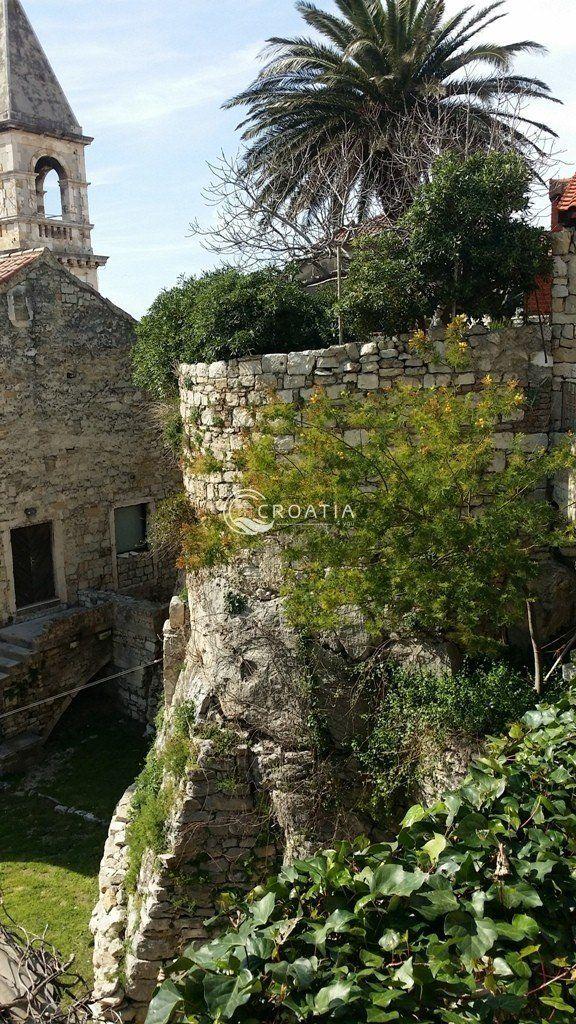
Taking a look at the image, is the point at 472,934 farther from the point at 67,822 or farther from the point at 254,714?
the point at 67,822

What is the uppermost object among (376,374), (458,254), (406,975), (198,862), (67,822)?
(458,254)

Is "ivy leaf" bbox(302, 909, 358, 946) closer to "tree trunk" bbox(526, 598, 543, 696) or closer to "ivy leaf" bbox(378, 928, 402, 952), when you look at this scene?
"ivy leaf" bbox(378, 928, 402, 952)

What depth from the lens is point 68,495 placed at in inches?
658

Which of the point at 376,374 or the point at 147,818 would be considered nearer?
the point at 376,374

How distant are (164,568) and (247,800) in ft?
34.8

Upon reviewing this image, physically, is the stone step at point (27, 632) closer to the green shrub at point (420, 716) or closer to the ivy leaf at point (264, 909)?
the green shrub at point (420, 716)

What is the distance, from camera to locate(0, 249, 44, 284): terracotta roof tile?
50.0ft

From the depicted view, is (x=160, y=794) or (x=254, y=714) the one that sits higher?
(x=254, y=714)

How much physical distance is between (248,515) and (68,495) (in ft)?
26.4

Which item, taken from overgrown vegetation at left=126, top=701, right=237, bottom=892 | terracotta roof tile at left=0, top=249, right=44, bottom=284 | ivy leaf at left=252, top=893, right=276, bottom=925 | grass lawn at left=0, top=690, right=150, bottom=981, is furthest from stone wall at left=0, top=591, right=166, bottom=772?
ivy leaf at left=252, top=893, right=276, bottom=925

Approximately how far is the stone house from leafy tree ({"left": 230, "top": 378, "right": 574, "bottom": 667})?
766 cm

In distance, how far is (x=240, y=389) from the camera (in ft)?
32.8

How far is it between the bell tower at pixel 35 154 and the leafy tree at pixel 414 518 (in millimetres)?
18533

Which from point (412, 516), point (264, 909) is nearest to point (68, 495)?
point (412, 516)
